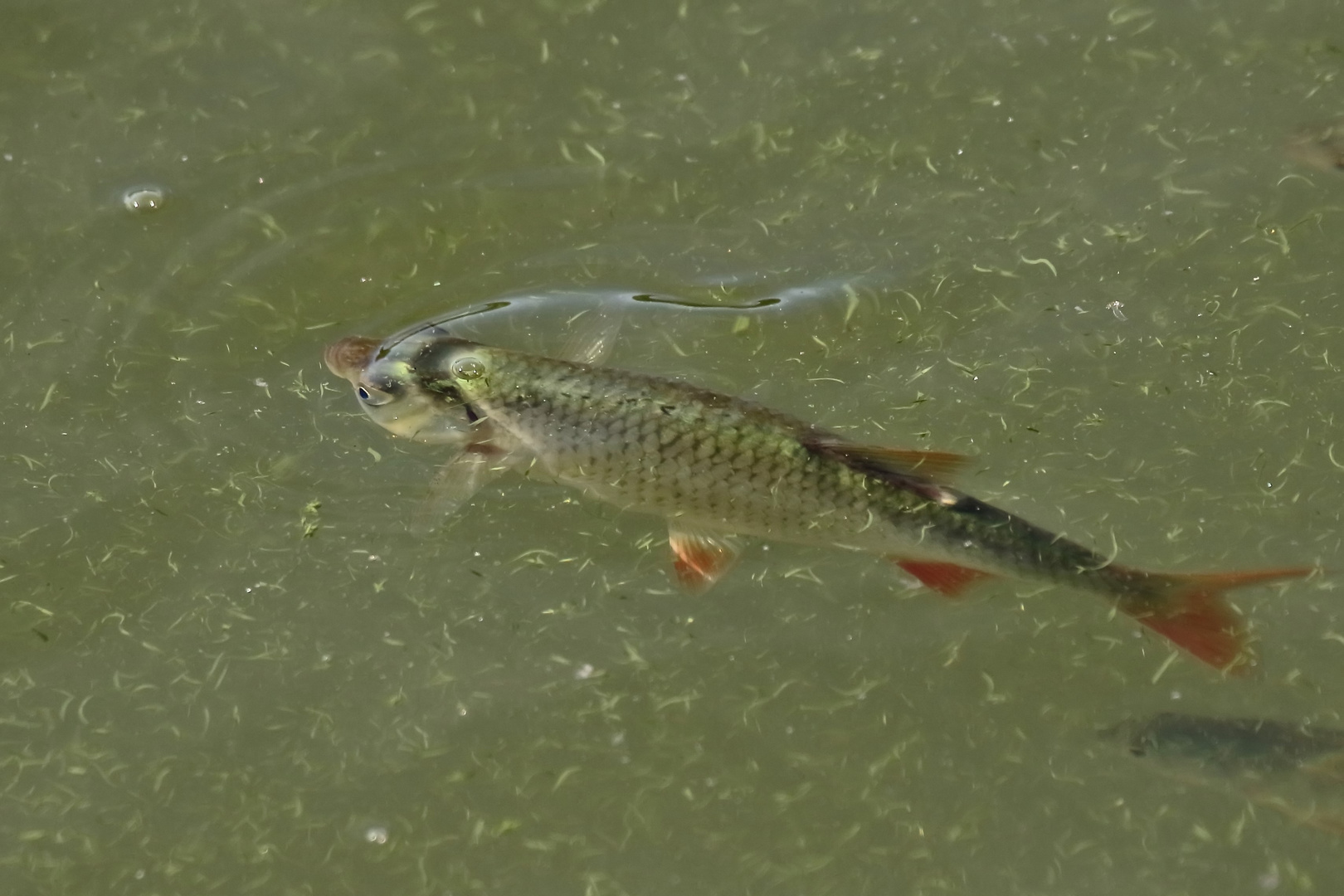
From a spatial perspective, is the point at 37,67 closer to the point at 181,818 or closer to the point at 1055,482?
the point at 181,818

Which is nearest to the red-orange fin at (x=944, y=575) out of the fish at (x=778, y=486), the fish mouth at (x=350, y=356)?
the fish at (x=778, y=486)

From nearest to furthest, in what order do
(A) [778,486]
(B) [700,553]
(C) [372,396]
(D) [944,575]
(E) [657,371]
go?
(A) [778,486]
(D) [944,575]
(B) [700,553]
(C) [372,396]
(E) [657,371]

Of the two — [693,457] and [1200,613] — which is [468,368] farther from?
[1200,613]

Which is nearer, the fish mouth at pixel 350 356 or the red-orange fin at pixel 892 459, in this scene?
the red-orange fin at pixel 892 459

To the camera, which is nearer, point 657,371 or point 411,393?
point 411,393

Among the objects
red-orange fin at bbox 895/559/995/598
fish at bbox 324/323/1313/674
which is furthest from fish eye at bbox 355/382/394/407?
red-orange fin at bbox 895/559/995/598

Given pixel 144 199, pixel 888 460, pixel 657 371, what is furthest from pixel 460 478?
pixel 144 199

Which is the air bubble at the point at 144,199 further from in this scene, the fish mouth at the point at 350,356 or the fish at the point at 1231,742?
the fish at the point at 1231,742
